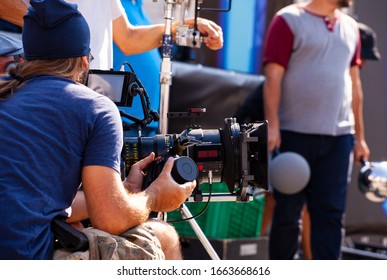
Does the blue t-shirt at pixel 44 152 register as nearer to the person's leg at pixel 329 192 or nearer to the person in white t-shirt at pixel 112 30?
the person in white t-shirt at pixel 112 30

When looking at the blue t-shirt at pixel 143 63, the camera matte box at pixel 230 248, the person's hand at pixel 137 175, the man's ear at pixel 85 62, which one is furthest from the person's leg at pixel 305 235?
the man's ear at pixel 85 62

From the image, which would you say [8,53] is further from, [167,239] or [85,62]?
[167,239]

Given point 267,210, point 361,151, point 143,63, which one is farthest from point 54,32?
point 267,210

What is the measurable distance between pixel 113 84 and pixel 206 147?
41cm

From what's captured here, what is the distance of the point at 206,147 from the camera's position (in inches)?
119

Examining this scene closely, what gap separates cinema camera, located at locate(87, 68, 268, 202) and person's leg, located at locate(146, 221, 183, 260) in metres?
0.14

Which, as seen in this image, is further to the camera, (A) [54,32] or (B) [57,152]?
(A) [54,32]

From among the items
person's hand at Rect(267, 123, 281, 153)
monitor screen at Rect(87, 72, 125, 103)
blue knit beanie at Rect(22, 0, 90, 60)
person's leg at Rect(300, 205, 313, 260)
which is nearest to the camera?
blue knit beanie at Rect(22, 0, 90, 60)

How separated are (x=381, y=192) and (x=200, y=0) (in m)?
1.84

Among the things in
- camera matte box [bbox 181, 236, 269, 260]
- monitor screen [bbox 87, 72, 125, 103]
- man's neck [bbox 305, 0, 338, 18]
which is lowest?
camera matte box [bbox 181, 236, 269, 260]

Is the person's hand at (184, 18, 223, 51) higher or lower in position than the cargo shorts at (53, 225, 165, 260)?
higher

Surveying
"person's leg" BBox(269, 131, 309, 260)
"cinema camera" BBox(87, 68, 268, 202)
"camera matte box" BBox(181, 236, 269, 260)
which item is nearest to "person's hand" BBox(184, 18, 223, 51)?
"cinema camera" BBox(87, 68, 268, 202)

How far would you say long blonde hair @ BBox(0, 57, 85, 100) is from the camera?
8.91 feet

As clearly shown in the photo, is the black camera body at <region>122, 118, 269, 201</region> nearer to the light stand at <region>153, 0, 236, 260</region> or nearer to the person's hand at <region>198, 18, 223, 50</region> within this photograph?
the light stand at <region>153, 0, 236, 260</region>
